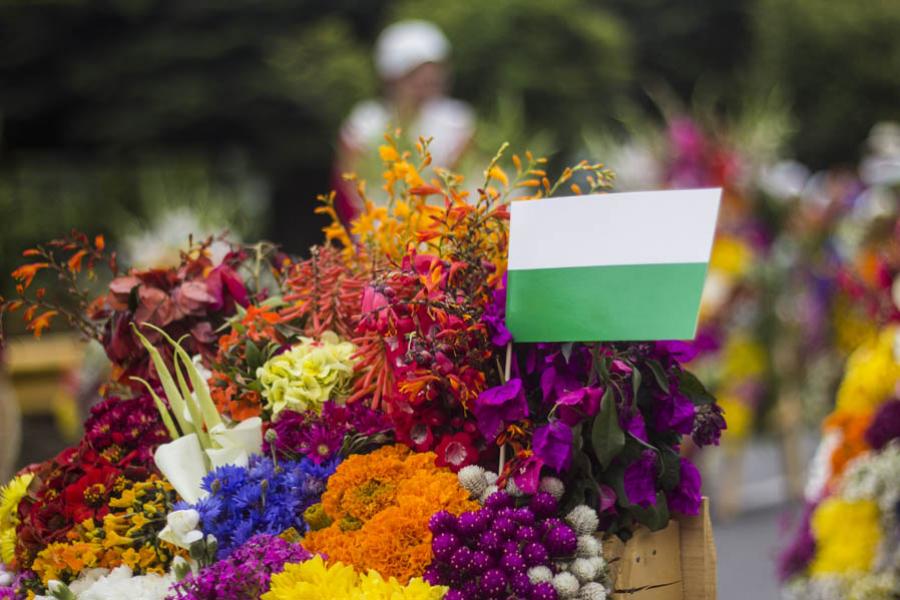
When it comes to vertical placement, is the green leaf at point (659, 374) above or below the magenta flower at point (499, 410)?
above

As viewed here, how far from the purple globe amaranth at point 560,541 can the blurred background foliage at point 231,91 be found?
30.5ft

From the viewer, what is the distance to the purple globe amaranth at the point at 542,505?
1.95 meters

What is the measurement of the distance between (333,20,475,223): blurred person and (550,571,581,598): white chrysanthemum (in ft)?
10.7

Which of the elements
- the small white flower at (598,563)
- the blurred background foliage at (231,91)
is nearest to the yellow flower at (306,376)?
the small white flower at (598,563)

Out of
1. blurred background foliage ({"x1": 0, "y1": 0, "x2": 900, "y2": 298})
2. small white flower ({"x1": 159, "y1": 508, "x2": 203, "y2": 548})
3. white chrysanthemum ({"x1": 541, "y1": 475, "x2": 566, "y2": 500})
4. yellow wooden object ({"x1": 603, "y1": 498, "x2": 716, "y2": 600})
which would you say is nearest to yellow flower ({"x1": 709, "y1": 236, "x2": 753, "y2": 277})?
blurred background foliage ({"x1": 0, "y1": 0, "x2": 900, "y2": 298})

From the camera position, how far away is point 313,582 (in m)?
1.85

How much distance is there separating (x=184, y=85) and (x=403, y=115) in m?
12.0

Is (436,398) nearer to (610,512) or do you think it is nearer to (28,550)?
(610,512)

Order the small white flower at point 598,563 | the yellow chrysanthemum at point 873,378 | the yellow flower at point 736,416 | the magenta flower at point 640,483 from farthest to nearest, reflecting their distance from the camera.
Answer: the yellow flower at point 736,416 < the yellow chrysanthemum at point 873,378 < the magenta flower at point 640,483 < the small white flower at point 598,563

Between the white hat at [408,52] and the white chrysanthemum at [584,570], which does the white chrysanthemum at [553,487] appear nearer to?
the white chrysanthemum at [584,570]

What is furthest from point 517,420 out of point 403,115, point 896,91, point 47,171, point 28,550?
point 896,91

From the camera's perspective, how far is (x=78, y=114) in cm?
1741

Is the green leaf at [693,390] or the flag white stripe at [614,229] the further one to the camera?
the green leaf at [693,390]

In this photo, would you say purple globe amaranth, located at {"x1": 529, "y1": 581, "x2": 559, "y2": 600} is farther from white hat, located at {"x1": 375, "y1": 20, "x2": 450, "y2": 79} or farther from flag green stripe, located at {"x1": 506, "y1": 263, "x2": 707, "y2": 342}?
white hat, located at {"x1": 375, "y1": 20, "x2": 450, "y2": 79}
